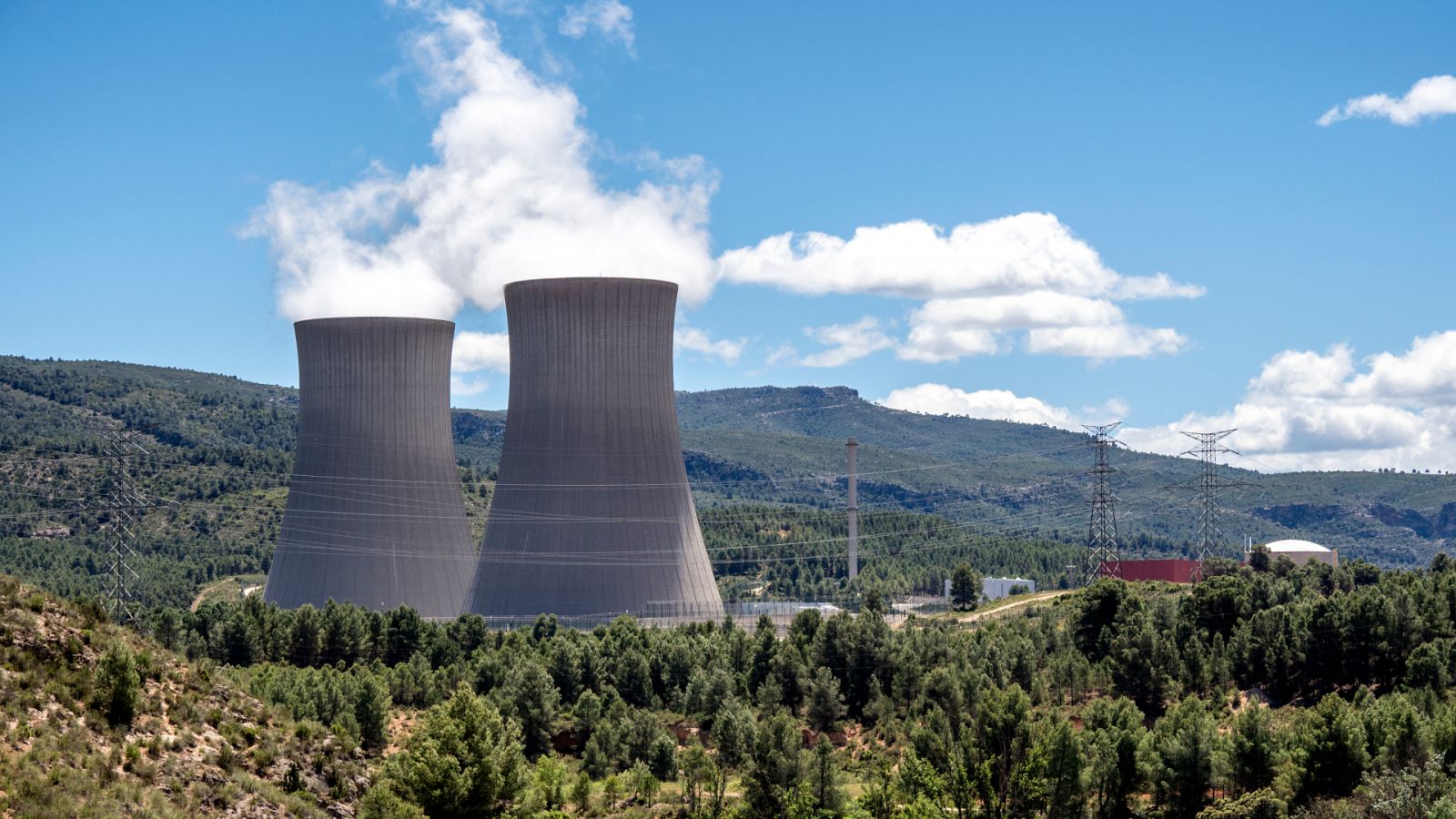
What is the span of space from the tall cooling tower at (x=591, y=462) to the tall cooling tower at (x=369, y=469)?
→ 11.0 feet

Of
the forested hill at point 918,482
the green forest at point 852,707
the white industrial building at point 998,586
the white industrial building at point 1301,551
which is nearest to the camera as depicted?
the green forest at point 852,707

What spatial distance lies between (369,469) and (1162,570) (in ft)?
110

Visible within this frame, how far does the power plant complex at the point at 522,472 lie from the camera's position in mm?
45969

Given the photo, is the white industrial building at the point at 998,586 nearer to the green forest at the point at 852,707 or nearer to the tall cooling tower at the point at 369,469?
the green forest at the point at 852,707

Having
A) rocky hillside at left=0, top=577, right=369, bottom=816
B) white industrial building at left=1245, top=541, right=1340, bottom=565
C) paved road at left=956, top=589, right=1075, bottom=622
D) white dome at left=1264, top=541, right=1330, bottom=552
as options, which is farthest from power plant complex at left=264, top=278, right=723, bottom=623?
white dome at left=1264, top=541, right=1330, bottom=552

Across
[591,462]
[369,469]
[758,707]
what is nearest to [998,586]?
[591,462]

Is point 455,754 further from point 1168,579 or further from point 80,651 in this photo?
point 1168,579

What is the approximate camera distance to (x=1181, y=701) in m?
40.8

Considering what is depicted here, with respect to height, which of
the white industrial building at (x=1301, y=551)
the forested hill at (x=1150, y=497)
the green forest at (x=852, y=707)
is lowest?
the green forest at (x=852, y=707)

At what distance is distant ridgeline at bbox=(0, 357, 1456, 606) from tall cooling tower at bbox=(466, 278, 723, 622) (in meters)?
19.7

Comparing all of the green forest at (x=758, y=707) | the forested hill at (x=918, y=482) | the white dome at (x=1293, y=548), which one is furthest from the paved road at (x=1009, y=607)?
the forested hill at (x=918, y=482)

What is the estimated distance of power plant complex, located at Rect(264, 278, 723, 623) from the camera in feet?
151

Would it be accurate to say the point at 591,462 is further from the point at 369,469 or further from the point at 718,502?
the point at 718,502

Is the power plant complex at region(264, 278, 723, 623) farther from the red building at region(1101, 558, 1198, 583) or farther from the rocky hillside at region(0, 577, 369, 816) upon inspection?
the red building at region(1101, 558, 1198, 583)
